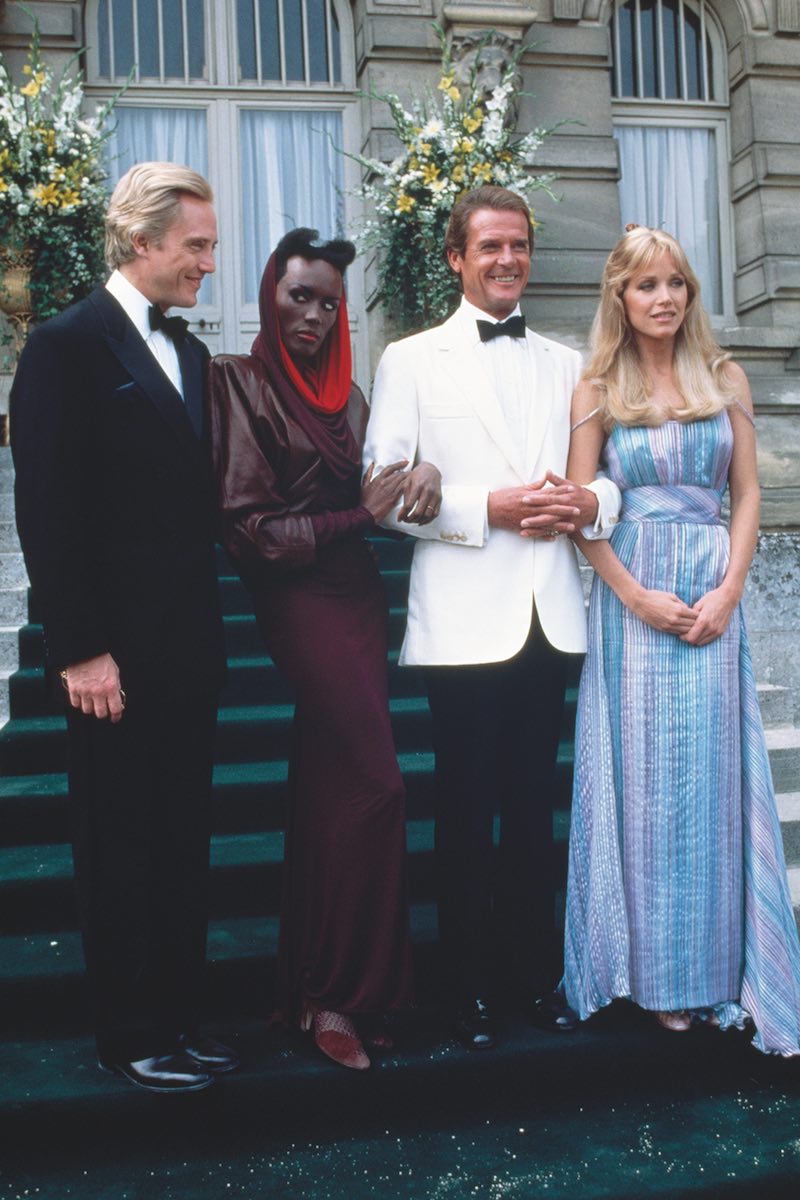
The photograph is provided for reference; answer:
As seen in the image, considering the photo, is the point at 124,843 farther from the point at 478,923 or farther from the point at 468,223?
the point at 468,223

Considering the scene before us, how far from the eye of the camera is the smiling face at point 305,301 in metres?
2.72

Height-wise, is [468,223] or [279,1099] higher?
[468,223]

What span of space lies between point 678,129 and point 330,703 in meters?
7.43

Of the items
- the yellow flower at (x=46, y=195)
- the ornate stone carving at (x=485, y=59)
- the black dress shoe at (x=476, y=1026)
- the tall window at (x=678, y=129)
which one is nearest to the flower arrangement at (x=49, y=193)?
the yellow flower at (x=46, y=195)

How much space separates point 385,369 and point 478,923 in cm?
141

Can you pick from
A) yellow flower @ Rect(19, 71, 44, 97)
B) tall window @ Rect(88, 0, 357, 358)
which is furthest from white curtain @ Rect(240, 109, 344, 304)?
yellow flower @ Rect(19, 71, 44, 97)

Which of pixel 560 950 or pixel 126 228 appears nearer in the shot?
pixel 126 228

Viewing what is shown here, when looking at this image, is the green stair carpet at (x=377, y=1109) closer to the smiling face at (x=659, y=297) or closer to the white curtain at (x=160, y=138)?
the smiling face at (x=659, y=297)

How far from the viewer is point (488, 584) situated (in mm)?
2906

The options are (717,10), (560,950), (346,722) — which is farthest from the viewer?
(717,10)

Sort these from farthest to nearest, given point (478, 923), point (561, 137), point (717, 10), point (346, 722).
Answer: point (717, 10) < point (561, 137) < point (478, 923) < point (346, 722)

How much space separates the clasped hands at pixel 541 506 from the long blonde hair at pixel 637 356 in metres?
0.28

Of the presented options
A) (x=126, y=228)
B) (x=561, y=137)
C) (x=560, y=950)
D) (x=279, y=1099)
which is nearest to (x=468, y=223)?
(x=126, y=228)

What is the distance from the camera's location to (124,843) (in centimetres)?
262
